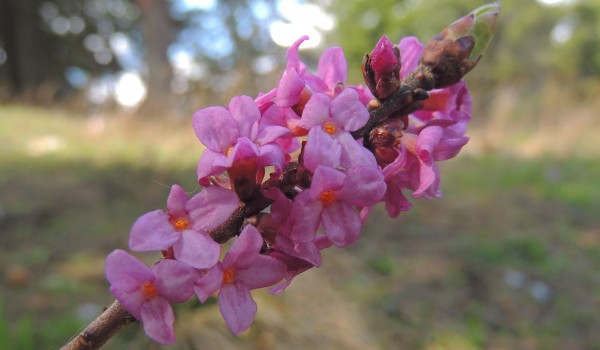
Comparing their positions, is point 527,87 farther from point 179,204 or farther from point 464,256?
point 179,204

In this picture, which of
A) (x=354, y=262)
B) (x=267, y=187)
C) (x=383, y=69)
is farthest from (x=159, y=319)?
(x=354, y=262)

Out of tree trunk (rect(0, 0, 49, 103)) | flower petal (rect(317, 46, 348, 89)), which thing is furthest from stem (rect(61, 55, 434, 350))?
tree trunk (rect(0, 0, 49, 103))

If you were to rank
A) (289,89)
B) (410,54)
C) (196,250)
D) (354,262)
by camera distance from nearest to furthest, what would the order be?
(196,250) → (289,89) → (410,54) → (354,262)

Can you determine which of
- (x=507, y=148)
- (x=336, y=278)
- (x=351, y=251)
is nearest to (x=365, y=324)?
(x=336, y=278)

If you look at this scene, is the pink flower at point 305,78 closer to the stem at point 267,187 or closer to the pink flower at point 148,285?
the stem at point 267,187

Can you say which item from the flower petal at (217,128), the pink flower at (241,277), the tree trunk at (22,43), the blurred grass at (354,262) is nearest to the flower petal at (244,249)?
the pink flower at (241,277)

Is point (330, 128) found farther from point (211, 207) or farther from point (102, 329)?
point (102, 329)

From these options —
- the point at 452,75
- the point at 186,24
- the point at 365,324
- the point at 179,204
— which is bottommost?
the point at 365,324
